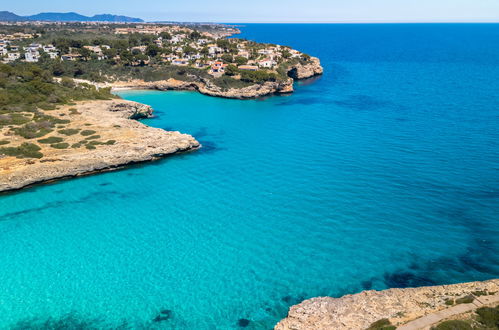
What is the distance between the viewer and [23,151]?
135 ft

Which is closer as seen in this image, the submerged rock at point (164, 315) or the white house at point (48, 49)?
the submerged rock at point (164, 315)

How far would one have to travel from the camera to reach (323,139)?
5300 centimetres

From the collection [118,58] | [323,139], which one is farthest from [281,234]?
[118,58]

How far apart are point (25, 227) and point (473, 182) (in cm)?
4684

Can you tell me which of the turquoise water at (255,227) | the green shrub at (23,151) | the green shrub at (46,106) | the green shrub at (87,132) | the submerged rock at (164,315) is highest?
the green shrub at (46,106)

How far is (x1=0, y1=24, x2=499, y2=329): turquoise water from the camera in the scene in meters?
23.1

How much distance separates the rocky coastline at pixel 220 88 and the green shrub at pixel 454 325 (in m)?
72.2

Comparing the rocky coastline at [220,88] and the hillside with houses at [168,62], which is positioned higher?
the hillside with houses at [168,62]

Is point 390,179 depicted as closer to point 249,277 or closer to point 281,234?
point 281,234

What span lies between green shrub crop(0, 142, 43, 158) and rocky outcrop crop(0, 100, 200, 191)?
0.65 meters

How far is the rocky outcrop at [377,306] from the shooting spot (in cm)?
1870

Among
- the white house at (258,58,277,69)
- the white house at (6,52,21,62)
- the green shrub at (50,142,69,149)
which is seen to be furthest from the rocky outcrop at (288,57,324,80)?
the white house at (6,52,21,62)

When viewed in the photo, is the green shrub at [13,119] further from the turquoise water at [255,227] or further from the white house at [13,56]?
the white house at [13,56]

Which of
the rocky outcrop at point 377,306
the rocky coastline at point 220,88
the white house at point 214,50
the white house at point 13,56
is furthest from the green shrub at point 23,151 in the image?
the white house at point 214,50
